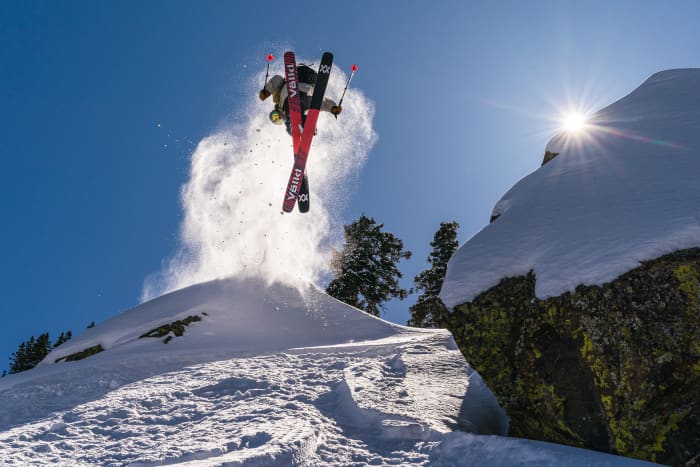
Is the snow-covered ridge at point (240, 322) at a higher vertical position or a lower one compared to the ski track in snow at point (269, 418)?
higher

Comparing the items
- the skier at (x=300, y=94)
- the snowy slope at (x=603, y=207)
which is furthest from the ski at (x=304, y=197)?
the snowy slope at (x=603, y=207)

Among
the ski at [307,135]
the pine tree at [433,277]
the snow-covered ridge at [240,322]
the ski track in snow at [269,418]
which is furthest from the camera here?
the pine tree at [433,277]

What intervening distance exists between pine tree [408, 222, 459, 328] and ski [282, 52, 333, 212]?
10.5 meters

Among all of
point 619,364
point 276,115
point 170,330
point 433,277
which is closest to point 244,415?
point 619,364

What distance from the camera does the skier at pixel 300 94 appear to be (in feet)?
44.4

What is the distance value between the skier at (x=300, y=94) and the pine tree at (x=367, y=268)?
1126 centimetres

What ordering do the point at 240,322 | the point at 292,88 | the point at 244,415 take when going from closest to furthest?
the point at 244,415 → the point at 240,322 → the point at 292,88

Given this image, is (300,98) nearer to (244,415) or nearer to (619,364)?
(244,415)

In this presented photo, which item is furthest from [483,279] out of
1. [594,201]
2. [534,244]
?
[594,201]

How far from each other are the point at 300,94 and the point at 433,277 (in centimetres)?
1333

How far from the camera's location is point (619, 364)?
3.82 meters

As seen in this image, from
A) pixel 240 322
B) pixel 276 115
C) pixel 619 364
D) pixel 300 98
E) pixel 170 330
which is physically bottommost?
pixel 619 364

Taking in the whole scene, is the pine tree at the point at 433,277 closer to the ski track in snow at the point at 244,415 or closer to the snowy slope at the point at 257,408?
the snowy slope at the point at 257,408

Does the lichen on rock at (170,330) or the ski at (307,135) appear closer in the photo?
the lichen on rock at (170,330)
